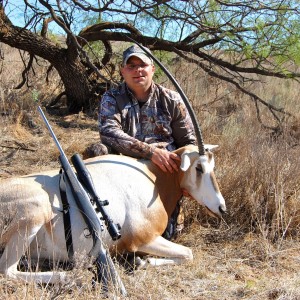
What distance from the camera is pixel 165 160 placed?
3.47m

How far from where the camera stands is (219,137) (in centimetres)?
596

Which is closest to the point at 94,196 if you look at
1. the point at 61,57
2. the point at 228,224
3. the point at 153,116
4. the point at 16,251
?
the point at 16,251

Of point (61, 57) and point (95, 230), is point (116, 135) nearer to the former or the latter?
point (95, 230)

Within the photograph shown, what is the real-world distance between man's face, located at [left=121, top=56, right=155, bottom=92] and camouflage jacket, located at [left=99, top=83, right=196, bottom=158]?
0.13 metres

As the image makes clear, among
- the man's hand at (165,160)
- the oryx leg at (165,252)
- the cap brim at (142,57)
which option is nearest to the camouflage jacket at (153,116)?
the cap brim at (142,57)

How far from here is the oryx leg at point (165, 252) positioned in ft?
10.7

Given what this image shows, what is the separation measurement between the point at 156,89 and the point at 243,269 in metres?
1.57

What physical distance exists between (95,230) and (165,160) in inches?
33.4

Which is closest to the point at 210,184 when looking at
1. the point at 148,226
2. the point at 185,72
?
the point at 148,226

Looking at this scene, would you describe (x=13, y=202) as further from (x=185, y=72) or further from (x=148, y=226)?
(x=185, y=72)

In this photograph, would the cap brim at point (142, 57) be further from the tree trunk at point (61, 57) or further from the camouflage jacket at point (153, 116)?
the tree trunk at point (61, 57)

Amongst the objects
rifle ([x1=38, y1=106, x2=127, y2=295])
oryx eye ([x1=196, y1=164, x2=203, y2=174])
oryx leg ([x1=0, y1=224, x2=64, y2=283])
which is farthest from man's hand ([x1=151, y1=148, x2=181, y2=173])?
oryx leg ([x1=0, y1=224, x2=64, y2=283])

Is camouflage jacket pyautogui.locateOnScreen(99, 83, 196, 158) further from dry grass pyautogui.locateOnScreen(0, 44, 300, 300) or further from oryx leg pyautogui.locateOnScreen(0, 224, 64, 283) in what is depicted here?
oryx leg pyautogui.locateOnScreen(0, 224, 64, 283)

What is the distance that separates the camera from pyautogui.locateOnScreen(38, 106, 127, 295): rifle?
264 centimetres
